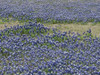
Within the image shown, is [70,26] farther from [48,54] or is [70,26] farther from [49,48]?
[48,54]

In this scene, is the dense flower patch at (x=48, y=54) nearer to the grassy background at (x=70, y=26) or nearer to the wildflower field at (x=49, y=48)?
the wildflower field at (x=49, y=48)

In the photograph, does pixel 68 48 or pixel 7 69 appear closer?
pixel 7 69

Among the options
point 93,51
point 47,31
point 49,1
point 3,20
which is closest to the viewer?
point 93,51

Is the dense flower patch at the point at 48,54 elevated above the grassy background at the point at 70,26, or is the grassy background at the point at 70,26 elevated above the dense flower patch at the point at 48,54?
the dense flower patch at the point at 48,54

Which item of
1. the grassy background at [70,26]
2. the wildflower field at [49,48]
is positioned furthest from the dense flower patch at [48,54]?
the grassy background at [70,26]

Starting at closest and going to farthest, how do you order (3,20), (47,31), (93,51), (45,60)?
(45,60), (93,51), (47,31), (3,20)

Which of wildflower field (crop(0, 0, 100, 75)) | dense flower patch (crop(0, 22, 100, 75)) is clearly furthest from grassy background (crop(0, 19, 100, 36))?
dense flower patch (crop(0, 22, 100, 75))

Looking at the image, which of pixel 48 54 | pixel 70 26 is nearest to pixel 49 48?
pixel 48 54

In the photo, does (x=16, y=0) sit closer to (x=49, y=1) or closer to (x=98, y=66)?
(x=49, y=1)

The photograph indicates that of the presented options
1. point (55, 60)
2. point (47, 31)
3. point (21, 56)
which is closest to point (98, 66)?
point (55, 60)
